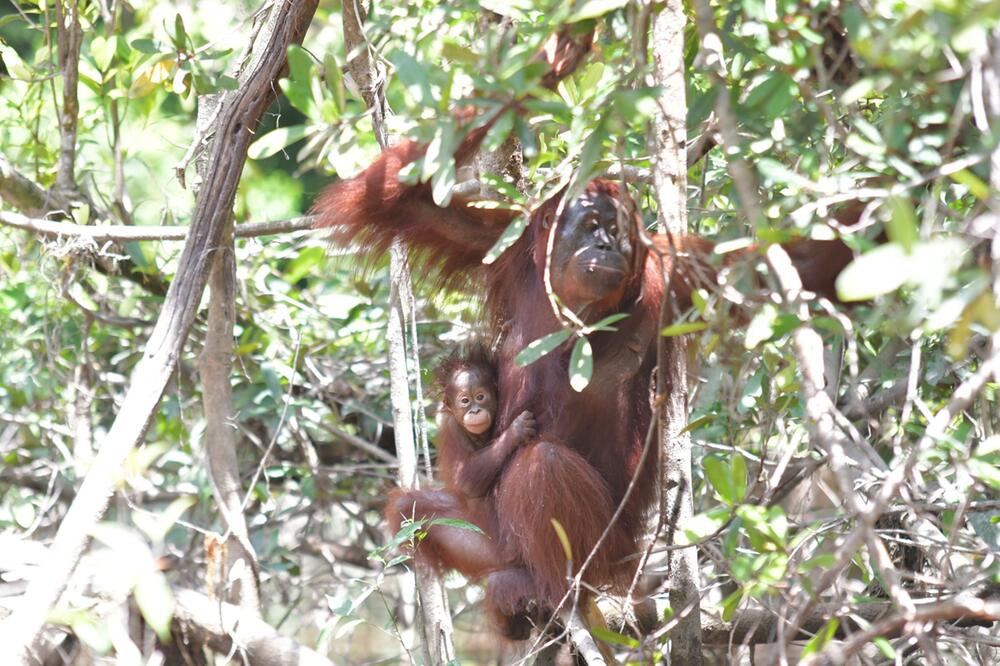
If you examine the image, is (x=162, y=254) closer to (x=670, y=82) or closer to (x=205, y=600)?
(x=205, y=600)

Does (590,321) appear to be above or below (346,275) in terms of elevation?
below

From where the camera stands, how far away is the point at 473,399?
397 centimetres

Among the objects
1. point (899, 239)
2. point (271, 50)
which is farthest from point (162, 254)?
point (899, 239)

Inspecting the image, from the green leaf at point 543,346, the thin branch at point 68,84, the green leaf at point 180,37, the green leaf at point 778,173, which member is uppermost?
the thin branch at point 68,84

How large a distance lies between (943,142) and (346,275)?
349 centimetres

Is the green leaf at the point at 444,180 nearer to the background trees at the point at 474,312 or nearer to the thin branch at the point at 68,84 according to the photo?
the background trees at the point at 474,312

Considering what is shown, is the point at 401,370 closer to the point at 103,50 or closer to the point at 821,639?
the point at 103,50

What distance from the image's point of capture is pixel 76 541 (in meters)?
2.21

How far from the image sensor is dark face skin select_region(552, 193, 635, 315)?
3.31 m

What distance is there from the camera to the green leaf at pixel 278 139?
2250mm

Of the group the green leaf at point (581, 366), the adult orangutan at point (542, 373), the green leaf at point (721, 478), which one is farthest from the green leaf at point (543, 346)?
the adult orangutan at point (542, 373)

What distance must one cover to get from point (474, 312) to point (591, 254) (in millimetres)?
954

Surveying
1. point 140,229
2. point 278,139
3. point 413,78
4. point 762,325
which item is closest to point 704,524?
point 762,325

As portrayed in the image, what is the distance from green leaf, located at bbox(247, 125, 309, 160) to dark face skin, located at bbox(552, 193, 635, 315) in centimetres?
121
